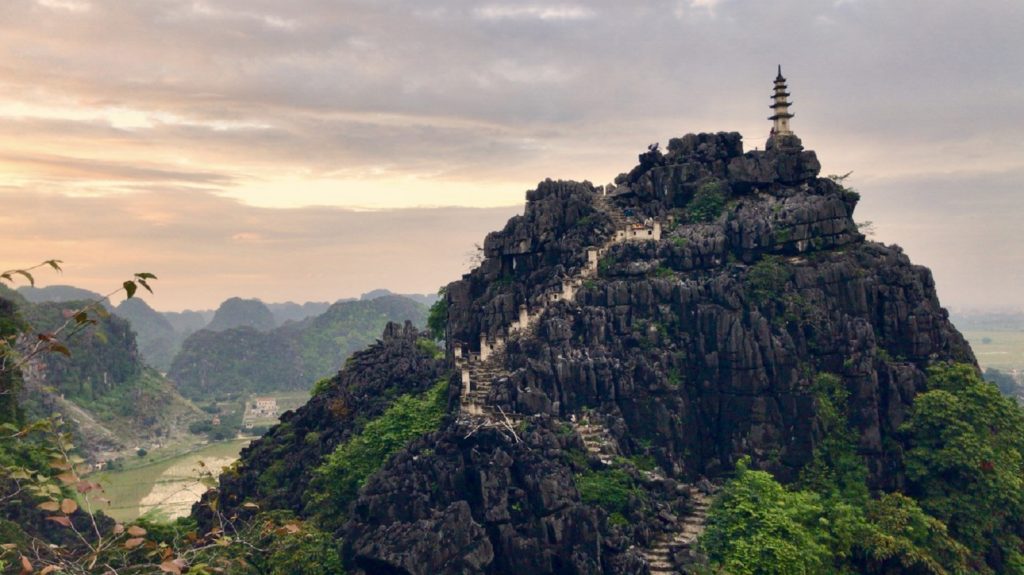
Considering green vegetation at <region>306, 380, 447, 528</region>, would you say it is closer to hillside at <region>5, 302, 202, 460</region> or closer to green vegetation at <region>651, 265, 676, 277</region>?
green vegetation at <region>651, 265, 676, 277</region>

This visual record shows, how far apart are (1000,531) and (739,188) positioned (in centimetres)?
3033

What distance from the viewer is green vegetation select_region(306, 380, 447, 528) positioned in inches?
1980

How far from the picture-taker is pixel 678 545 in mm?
40625

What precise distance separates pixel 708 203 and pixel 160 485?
102m

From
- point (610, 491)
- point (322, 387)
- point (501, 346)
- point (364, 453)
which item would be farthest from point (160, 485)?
point (610, 491)

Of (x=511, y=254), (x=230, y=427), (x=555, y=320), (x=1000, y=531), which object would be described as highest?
(x=511, y=254)

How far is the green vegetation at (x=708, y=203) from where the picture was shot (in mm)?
58688

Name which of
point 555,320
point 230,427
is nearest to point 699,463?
point 555,320

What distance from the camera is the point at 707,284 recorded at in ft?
174

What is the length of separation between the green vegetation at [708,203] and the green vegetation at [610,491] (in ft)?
78.4

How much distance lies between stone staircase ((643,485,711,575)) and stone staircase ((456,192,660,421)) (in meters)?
7.02

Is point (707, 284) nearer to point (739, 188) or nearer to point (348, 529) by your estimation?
point (739, 188)

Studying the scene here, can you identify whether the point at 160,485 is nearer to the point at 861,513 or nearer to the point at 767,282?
the point at 767,282

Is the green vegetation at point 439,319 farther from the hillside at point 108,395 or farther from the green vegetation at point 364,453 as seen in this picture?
Answer: the hillside at point 108,395
